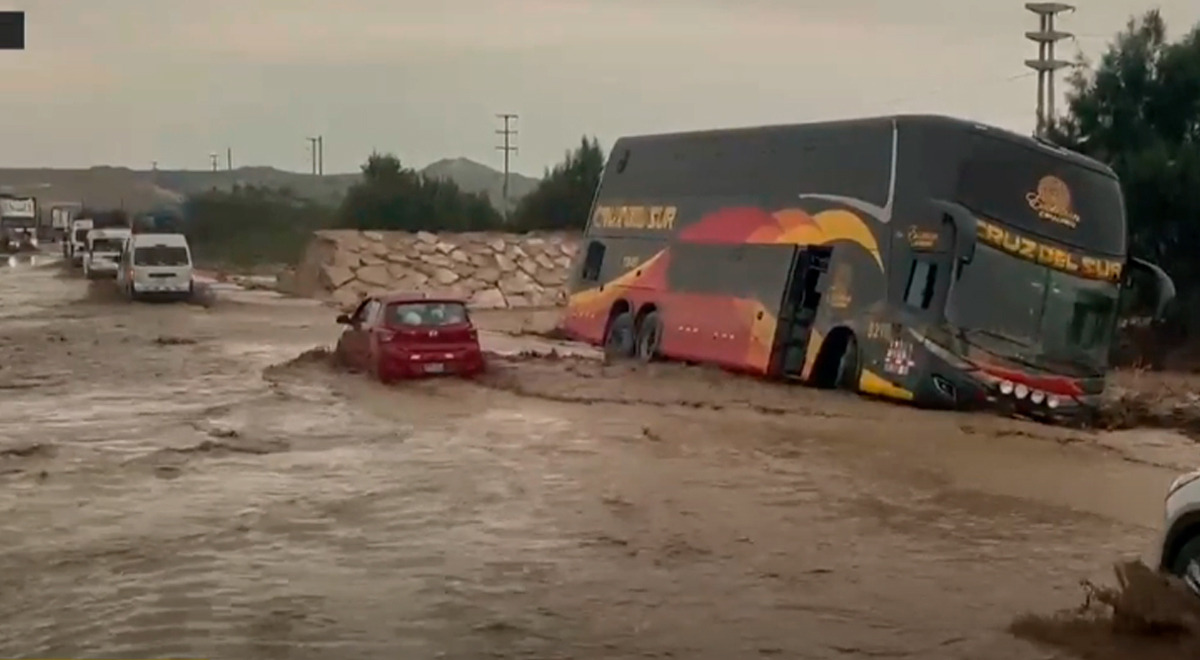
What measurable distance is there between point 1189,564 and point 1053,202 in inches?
457

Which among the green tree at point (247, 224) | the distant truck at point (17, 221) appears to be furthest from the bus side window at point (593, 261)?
the distant truck at point (17, 221)

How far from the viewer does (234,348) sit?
31.1 metres

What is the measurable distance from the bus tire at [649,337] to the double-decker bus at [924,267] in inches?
61.2

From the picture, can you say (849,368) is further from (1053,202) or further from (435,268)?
(435,268)

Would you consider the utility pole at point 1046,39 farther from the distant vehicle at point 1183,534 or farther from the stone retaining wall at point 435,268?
the distant vehicle at point 1183,534

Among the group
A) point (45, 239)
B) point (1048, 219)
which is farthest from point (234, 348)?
point (45, 239)

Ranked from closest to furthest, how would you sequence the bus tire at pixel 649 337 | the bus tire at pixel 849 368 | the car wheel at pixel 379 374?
the bus tire at pixel 849 368, the car wheel at pixel 379 374, the bus tire at pixel 649 337

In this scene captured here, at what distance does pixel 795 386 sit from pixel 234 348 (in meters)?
A: 13.7

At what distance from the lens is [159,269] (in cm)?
4772

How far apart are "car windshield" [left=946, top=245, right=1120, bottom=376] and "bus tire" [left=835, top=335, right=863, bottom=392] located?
1.88 metres

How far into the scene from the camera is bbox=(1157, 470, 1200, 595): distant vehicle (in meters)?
8.05

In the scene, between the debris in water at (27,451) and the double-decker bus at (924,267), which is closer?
the debris in water at (27,451)

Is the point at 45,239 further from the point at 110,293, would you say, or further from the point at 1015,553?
the point at 1015,553

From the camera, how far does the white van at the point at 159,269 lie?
47781mm
